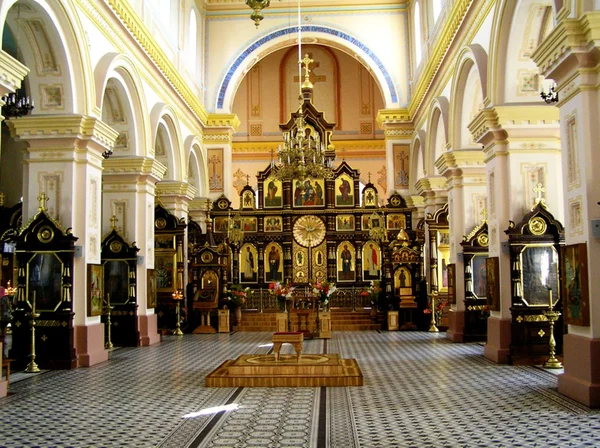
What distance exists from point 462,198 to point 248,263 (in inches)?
481

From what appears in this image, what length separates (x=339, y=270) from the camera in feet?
90.1

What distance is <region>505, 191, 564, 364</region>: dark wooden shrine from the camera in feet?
42.0

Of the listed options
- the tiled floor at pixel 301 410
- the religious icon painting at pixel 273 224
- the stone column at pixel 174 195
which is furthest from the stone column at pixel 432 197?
the tiled floor at pixel 301 410

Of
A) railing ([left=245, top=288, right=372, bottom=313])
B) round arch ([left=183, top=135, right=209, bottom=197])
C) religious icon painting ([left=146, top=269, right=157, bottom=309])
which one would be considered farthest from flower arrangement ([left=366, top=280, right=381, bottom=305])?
religious icon painting ([left=146, top=269, right=157, bottom=309])

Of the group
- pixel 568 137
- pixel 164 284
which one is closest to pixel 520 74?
pixel 568 137

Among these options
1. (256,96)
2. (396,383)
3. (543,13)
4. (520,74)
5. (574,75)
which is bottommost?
(396,383)

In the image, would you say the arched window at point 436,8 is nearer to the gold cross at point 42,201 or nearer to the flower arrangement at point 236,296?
the flower arrangement at point 236,296

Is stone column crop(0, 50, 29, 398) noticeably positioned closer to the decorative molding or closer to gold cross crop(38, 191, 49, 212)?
the decorative molding

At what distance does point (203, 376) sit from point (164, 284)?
10399 mm

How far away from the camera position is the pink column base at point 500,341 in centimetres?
1286

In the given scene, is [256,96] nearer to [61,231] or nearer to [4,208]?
[4,208]

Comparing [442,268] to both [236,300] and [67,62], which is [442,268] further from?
[67,62]

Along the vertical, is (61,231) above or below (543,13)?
below

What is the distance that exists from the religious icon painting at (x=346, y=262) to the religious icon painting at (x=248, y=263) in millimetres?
3232
